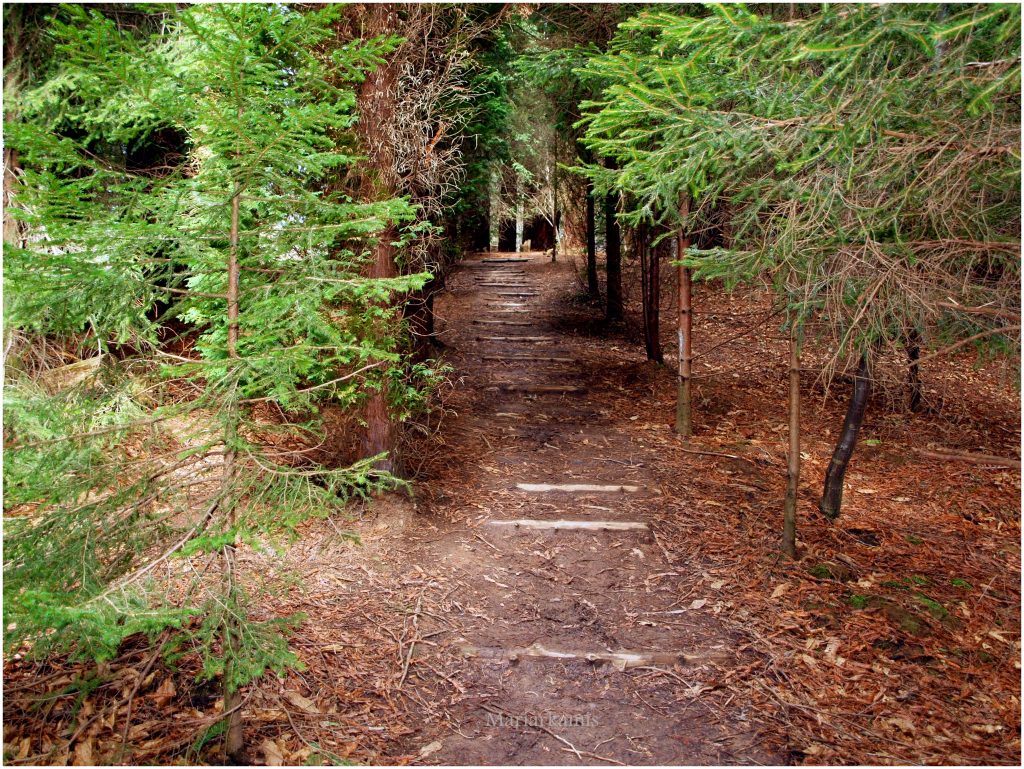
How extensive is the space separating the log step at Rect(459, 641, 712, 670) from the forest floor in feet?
0.05

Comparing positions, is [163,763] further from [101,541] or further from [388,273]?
[388,273]

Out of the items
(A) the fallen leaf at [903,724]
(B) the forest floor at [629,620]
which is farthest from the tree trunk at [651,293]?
(A) the fallen leaf at [903,724]

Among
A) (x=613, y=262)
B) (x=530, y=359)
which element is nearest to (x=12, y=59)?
(x=530, y=359)

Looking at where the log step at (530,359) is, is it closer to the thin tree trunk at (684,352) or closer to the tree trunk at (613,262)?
the tree trunk at (613,262)

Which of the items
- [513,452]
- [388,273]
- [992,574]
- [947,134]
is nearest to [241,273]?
[388,273]

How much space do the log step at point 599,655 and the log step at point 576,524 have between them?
5.25 feet

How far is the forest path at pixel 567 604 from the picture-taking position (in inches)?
140

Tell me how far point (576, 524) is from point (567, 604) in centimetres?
115

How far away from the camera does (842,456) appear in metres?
5.74

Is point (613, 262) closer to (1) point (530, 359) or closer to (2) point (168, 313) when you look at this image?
(1) point (530, 359)

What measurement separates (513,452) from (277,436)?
8.52 feet

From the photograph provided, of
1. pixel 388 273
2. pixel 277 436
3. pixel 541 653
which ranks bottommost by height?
pixel 541 653

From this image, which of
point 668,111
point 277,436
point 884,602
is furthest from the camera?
point 277,436

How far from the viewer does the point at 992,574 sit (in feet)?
16.4
